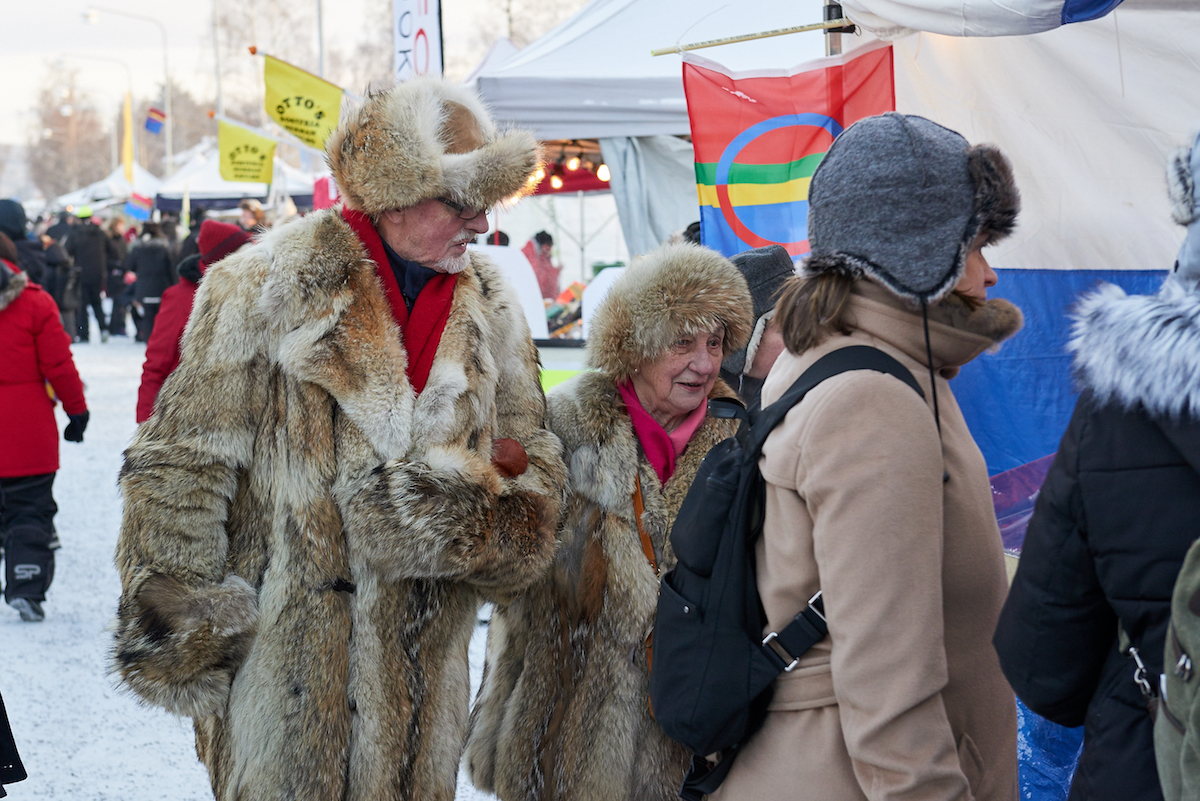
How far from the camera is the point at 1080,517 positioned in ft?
3.98

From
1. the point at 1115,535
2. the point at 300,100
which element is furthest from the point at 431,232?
the point at 300,100

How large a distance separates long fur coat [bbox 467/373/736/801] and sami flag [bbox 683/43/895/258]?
4.67 feet

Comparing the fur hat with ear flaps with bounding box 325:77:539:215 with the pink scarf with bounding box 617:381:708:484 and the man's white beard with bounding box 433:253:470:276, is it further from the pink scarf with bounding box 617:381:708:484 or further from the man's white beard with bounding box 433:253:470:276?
the pink scarf with bounding box 617:381:708:484

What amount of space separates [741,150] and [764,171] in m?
0.12

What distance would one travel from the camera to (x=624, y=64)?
6.44 m

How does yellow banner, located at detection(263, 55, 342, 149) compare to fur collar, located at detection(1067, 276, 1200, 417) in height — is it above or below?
above

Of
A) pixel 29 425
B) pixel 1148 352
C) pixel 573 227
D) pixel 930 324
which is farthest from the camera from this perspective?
pixel 573 227

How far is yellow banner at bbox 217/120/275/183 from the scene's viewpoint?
11.6 metres

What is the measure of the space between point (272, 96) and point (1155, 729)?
694 cm

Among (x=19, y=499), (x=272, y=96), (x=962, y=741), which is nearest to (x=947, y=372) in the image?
(x=962, y=741)

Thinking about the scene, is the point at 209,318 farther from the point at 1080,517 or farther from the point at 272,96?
the point at 272,96

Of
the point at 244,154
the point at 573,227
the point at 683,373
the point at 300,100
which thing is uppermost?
the point at 244,154

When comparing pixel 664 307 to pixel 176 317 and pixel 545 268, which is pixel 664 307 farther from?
pixel 545 268

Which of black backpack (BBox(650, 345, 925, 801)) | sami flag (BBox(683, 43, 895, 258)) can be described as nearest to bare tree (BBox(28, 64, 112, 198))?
sami flag (BBox(683, 43, 895, 258))
